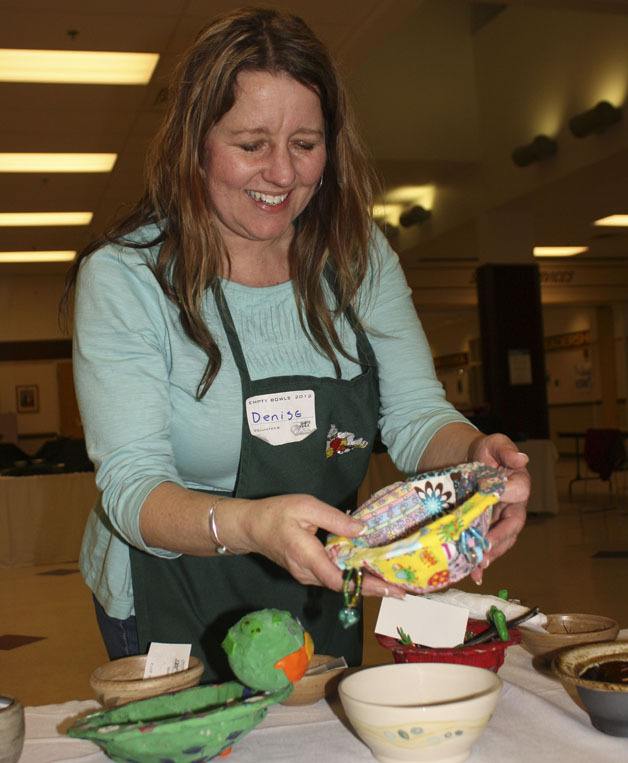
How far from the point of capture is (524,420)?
9531 mm

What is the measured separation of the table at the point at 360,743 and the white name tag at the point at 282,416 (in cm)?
39

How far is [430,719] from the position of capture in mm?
965

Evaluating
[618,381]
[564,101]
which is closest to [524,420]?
[564,101]

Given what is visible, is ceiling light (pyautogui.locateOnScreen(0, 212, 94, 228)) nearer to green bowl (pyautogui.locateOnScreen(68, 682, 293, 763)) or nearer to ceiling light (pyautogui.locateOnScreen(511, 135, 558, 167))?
ceiling light (pyautogui.locateOnScreen(511, 135, 558, 167))

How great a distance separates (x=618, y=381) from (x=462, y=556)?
16.7 metres

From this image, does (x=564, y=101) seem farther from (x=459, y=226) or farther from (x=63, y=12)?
(x=63, y=12)

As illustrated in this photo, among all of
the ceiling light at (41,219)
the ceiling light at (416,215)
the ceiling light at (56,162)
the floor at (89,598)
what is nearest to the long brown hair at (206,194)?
the floor at (89,598)

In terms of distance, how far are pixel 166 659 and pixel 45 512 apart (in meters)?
5.87

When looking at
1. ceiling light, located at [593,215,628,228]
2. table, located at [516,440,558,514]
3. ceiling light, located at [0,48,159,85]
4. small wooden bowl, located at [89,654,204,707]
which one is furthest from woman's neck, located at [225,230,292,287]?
ceiling light, located at [593,215,628,228]

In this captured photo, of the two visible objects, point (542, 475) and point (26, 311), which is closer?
point (542, 475)

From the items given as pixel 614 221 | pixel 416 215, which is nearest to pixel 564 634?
pixel 416 215

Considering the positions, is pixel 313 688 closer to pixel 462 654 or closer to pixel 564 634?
pixel 462 654

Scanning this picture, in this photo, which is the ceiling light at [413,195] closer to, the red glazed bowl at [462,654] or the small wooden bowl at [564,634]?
→ the small wooden bowl at [564,634]

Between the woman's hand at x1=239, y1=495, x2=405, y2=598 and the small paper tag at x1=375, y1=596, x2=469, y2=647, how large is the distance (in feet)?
0.89
